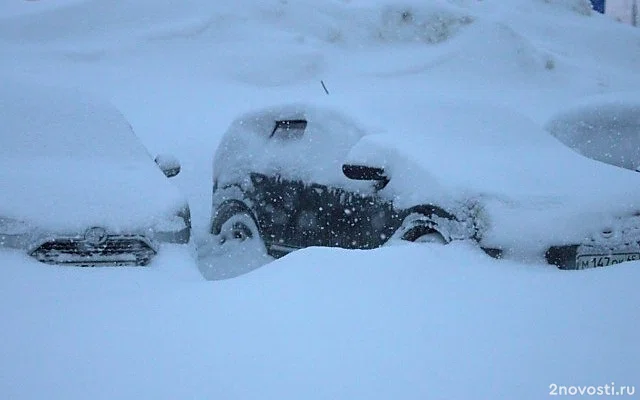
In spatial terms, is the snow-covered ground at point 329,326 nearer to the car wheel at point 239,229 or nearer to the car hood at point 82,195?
the car hood at point 82,195

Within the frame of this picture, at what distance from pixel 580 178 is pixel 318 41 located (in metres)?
13.7

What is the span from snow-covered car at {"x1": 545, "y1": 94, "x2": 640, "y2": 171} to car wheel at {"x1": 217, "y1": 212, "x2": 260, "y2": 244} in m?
3.22

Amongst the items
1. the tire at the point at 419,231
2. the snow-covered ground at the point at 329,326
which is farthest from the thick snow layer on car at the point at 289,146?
the tire at the point at 419,231

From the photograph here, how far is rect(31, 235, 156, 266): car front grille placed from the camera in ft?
13.0

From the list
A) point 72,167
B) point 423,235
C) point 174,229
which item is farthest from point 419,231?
point 72,167

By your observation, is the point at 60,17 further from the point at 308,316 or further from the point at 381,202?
the point at 308,316

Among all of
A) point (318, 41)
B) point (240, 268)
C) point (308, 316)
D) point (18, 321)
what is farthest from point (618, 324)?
point (318, 41)

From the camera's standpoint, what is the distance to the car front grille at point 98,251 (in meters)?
3.95

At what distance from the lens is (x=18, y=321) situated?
114 inches

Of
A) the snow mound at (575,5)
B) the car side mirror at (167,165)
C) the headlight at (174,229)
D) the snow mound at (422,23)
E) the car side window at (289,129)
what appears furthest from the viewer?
the snow mound at (575,5)

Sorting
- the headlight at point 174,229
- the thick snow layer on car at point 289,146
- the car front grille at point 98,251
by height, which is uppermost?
the thick snow layer on car at point 289,146

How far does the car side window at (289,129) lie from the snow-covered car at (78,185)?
4.29 ft

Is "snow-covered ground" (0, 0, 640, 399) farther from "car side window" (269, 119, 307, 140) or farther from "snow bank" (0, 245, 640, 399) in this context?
"car side window" (269, 119, 307, 140)

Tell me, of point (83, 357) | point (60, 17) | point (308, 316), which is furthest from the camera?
point (60, 17)
